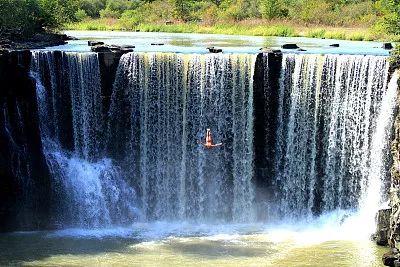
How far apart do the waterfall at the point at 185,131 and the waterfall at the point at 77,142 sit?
1.79 feet

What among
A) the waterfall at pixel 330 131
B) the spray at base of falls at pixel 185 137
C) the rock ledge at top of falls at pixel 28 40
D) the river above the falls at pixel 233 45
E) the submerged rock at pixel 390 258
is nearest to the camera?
the submerged rock at pixel 390 258

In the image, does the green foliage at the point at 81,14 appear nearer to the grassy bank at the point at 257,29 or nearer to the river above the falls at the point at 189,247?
the grassy bank at the point at 257,29

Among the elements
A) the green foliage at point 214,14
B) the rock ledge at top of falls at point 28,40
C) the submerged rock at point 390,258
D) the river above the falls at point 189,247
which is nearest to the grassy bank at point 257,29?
the green foliage at point 214,14

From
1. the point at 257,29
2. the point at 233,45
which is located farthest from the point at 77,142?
the point at 257,29

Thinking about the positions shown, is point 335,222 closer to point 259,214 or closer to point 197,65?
point 259,214

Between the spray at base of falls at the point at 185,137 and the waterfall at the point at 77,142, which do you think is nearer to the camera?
the spray at base of falls at the point at 185,137

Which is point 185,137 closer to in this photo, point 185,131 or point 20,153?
point 185,131

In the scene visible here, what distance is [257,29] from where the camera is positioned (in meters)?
37.7

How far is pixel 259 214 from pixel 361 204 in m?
3.00

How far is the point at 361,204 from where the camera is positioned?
21.8 meters

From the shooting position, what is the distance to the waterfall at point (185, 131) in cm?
2294

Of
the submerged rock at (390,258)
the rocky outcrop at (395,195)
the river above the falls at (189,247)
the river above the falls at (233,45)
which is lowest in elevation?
the river above the falls at (189,247)

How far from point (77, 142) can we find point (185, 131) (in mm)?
3269

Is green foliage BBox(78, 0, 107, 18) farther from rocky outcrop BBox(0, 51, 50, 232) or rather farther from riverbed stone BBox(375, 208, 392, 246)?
riverbed stone BBox(375, 208, 392, 246)
